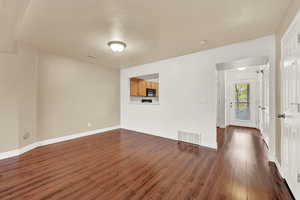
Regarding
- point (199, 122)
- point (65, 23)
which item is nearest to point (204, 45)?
point (199, 122)

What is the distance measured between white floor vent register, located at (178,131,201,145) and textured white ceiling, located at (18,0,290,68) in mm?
2285

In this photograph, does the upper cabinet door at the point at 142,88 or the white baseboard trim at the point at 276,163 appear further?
the upper cabinet door at the point at 142,88

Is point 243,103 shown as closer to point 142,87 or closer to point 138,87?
point 142,87

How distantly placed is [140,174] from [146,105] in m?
2.69

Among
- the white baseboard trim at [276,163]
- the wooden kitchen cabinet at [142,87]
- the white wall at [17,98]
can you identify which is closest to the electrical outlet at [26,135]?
the white wall at [17,98]

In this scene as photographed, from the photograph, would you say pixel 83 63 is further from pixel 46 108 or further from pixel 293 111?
pixel 293 111

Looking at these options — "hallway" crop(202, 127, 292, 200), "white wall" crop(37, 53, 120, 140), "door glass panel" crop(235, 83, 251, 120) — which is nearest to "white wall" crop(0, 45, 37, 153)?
"white wall" crop(37, 53, 120, 140)

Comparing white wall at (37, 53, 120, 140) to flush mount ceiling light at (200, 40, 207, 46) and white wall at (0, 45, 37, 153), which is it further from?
flush mount ceiling light at (200, 40, 207, 46)

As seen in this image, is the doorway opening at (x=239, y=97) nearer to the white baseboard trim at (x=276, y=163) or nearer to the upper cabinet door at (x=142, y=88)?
the white baseboard trim at (x=276, y=163)

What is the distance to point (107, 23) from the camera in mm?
2117

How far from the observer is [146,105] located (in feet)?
14.8

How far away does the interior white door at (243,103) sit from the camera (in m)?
5.32

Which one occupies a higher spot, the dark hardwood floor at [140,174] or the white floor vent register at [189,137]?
the white floor vent register at [189,137]

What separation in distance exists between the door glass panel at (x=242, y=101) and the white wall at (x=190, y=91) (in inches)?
139
